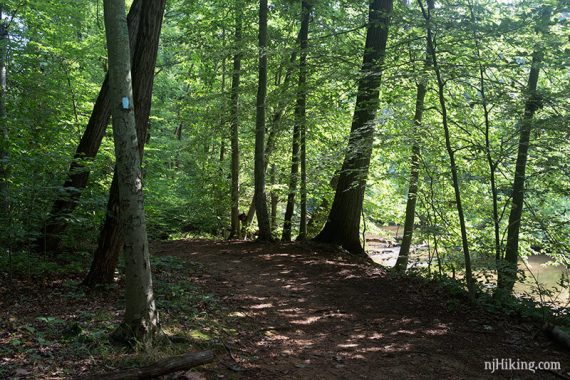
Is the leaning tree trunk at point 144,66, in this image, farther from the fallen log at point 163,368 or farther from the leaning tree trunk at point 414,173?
the leaning tree trunk at point 414,173

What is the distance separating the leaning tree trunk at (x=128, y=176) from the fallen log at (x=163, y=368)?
45 cm

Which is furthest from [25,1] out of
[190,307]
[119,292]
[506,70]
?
[506,70]

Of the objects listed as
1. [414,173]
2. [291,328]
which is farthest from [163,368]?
[414,173]

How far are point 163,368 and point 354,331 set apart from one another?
8.91ft

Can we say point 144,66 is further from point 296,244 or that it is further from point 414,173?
point 296,244

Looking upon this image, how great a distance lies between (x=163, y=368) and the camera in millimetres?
3258

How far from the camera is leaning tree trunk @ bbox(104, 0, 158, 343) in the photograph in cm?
361

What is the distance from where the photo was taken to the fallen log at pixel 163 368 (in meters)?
3.02

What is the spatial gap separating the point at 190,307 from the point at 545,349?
4.18 metres

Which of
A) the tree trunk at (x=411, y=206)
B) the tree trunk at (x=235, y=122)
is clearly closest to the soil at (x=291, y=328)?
the tree trunk at (x=411, y=206)

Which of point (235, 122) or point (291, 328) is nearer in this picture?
point (291, 328)

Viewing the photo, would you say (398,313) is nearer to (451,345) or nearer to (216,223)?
(451,345)

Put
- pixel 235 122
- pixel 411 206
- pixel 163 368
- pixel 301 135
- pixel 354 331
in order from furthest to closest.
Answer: pixel 235 122
pixel 301 135
pixel 411 206
pixel 354 331
pixel 163 368

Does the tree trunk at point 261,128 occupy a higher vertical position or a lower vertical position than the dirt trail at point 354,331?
higher
